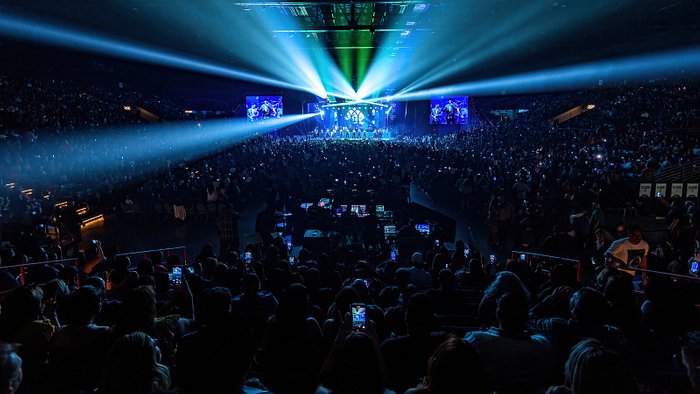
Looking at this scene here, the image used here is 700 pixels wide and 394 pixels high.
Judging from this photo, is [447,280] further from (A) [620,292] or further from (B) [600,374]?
(B) [600,374]

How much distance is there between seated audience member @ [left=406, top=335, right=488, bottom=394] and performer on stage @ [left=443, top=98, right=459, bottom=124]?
3272 cm

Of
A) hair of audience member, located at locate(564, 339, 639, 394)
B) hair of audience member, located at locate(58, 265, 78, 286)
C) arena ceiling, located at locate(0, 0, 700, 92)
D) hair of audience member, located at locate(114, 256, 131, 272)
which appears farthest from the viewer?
arena ceiling, located at locate(0, 0, 700, 92)

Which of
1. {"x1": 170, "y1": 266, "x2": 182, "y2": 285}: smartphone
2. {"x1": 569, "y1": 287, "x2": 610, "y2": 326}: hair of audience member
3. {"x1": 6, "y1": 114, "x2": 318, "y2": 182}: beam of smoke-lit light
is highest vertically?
{"x1": 6, "y1": 114, "x2": 318, "y2": 182}: beam of smoke-lit light

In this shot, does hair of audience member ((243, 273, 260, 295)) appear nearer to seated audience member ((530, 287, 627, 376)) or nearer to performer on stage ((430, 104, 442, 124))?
seated audience member ((530, 287, 627, 376))

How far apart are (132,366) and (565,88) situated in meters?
34.0

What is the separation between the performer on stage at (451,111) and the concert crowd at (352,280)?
35.9 feet

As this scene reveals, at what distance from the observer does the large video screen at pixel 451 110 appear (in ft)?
109

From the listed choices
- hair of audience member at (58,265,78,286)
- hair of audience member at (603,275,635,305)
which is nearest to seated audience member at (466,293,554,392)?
hair of audience member at (603,275,635,305)

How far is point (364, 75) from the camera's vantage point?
33.2 m

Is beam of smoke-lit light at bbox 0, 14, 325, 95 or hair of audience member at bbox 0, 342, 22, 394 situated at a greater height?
beam of smoke-lit light at bbox 0, 14, 325, 95

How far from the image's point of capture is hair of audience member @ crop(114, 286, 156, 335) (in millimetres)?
2947

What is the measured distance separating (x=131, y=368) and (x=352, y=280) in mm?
3644

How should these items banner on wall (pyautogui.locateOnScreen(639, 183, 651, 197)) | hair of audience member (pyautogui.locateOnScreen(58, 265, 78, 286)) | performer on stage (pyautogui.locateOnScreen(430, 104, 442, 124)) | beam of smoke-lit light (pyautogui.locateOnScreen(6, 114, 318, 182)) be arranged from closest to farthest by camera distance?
hair of audience member (pyautogui.locateOnScreen(58, 265, 78, 286)) < banner on wall (pyautogui.locateOnScreen(639, 183, 651, 197)) < beam of smoke-lit light (pyautogui.locateOnScreen(6, 114, 318, 182)) < performer on stage (pyautogui.locateOnScreen(430, 104, 442, 124))

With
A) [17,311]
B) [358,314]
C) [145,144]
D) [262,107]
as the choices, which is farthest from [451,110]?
[17,311]
